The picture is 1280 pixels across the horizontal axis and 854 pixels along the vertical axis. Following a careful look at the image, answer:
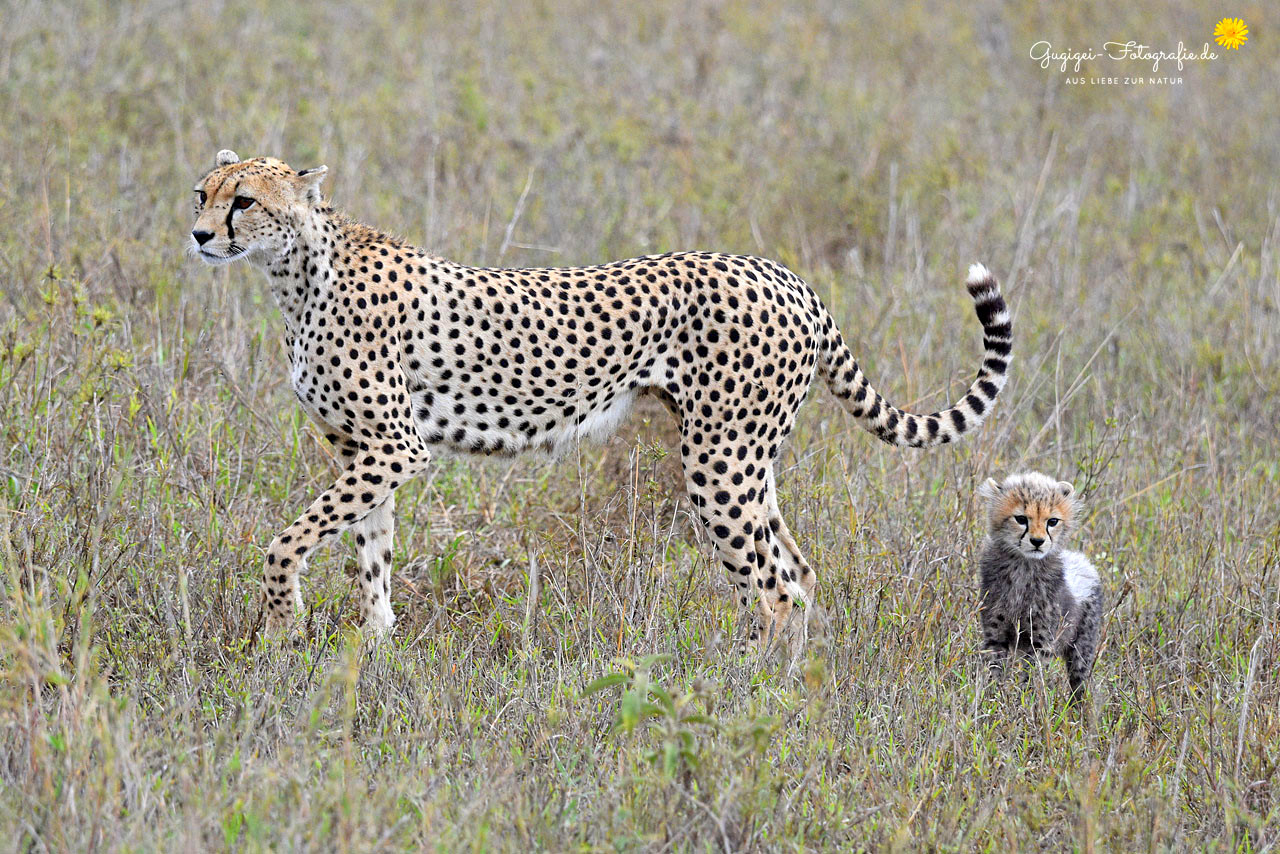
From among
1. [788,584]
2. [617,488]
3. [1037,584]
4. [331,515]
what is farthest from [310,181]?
[1037,584]

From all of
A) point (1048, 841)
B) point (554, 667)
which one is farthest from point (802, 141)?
point (1048, 841)

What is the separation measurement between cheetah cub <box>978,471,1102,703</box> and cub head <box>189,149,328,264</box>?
7.43 feet

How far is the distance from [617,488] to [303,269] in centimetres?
135

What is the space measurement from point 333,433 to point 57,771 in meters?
1.55

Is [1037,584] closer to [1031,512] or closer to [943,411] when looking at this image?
[1031,512]

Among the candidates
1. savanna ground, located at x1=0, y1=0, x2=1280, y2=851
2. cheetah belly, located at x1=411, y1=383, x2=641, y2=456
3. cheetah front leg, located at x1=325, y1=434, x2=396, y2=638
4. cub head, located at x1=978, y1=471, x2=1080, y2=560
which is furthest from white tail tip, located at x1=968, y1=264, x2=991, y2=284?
cheetah front leg, located at x1=325, y1=434, x2=396, y2=638

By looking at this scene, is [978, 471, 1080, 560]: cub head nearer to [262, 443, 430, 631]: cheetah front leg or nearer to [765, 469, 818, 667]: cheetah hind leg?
[765, 469, 818, 667]: cheetah hind leg

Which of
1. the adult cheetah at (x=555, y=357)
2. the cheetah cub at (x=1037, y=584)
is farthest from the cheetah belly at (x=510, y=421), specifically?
the cheetah cub at (x=1037, y=584)

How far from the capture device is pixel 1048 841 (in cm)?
316

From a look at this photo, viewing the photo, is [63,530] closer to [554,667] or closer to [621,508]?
[554,667]

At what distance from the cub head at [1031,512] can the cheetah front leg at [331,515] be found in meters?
1.76

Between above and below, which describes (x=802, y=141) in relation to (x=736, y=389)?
above

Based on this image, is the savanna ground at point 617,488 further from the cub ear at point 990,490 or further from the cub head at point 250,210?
the cub head at point 250,210

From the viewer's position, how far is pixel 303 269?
13.5 feet
